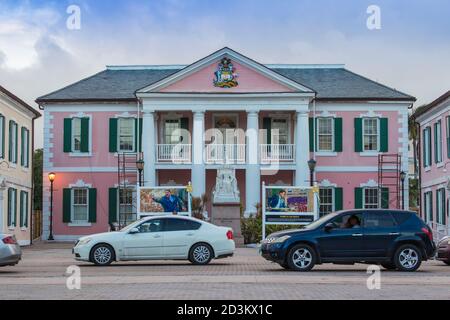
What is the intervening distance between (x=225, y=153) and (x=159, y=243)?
2165 centimetres

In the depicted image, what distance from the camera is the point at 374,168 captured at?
155ft

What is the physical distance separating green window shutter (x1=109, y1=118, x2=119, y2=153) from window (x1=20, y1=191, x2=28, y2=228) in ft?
15.7

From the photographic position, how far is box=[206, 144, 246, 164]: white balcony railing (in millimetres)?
46125

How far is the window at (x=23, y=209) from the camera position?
44.9 metres

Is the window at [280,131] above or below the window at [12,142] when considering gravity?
above

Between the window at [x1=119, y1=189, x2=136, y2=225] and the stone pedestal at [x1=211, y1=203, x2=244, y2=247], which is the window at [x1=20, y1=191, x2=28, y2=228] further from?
the stone pedestal at [x1=211, y1=203, x2=244, y2=247]

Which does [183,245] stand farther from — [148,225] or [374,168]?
[374,168]

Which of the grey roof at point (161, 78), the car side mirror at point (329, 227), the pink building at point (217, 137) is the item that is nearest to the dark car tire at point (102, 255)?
the car side mirror at point (329, 227)

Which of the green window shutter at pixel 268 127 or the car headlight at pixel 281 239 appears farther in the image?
the green window shutter at pixel 268 127

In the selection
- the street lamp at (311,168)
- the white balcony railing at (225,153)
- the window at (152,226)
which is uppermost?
the white balcony railing at (225,153)

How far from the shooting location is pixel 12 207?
42.7m

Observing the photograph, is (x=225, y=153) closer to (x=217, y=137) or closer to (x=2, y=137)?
(x=217, y=137)

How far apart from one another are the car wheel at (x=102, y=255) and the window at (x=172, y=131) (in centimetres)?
2309

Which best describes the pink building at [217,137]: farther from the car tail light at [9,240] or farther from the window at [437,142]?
the car tail light at [9,240]
